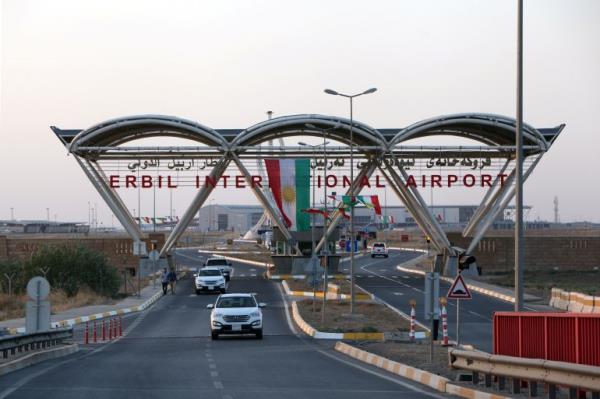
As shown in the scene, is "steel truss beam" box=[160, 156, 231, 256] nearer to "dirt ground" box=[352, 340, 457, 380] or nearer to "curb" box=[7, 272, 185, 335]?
"curb" box=[7, 272, 185, 335]

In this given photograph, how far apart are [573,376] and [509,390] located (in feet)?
9.89

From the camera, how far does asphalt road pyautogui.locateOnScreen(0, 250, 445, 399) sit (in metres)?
17.5

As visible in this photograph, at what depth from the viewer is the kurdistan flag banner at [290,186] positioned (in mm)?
73375

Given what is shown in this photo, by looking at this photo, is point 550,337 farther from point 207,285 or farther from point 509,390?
point 207,285

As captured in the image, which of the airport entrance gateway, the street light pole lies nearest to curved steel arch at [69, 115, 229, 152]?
the airport entrance gateway

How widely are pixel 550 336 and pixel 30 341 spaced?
49.8 feet

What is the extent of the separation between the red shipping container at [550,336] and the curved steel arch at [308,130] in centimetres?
5087

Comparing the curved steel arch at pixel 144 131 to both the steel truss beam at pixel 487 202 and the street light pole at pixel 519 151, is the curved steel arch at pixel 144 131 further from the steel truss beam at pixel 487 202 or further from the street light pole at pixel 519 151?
the street light pole at pixel 519 151

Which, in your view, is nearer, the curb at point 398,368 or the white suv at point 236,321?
the curb at point 398,368

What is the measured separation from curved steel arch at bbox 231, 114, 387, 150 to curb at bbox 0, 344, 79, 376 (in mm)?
40163

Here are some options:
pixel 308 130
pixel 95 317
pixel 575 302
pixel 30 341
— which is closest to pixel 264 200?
pixel 308 130

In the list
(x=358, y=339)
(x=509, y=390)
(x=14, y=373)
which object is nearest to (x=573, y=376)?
(x=509, y=390)

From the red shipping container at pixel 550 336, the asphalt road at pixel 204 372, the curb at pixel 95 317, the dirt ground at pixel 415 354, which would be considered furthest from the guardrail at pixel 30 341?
the red shipping container at pixel 550 336

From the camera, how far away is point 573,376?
1409cm
